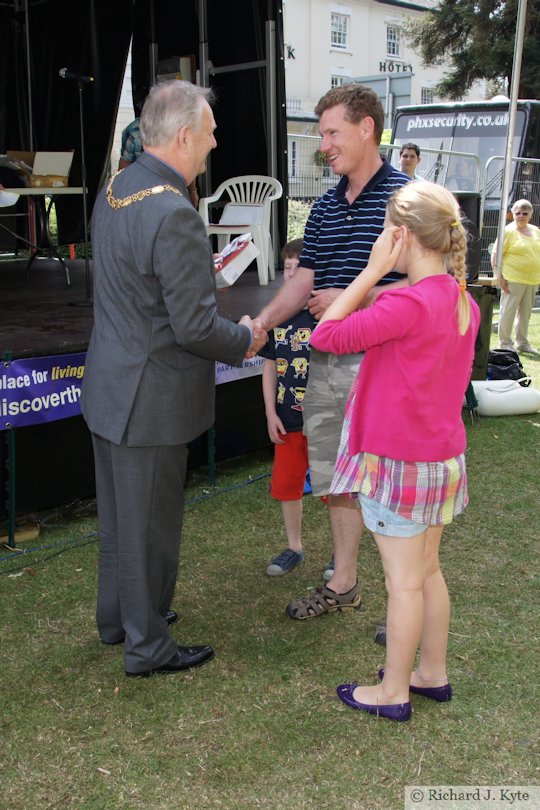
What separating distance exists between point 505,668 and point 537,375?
522cm

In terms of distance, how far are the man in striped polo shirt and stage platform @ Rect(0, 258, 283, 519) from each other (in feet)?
4.50

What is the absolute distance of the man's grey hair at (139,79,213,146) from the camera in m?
2.30

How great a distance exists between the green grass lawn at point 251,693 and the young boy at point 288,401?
1.15 feet

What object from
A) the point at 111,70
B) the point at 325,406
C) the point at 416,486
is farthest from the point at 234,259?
the point at 111,70

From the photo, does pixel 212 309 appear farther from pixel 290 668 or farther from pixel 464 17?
pixel 464 17

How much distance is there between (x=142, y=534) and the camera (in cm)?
252

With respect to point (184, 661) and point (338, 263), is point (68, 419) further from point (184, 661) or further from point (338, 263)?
point (338, 263)

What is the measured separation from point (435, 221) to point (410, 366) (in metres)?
0.37

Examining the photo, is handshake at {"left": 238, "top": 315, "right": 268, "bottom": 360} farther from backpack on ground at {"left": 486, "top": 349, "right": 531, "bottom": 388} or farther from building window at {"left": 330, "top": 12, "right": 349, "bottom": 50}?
building window at {"left": 330, "top": 12, "right": 349, "bottom": 50}

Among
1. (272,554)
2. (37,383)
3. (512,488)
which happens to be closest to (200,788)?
(272,554)

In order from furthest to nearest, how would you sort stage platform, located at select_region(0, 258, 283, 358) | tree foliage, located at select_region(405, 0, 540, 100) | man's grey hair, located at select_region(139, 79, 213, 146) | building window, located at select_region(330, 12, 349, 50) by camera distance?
building window, located at select_region(330, 12, 349, 50), tree foliage, located at select_region(405, 0, 540, 100), stage platform, located at select_region(0, 258, 283, 358), man's grey hair, located at select_region(139, 79, 213, 146)

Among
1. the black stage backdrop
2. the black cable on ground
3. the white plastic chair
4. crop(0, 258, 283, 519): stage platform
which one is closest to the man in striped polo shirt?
the black cable on ground

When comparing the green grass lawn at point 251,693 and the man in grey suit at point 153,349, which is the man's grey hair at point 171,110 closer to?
the man in grey suit at point 153,349

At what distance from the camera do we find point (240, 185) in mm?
7484
